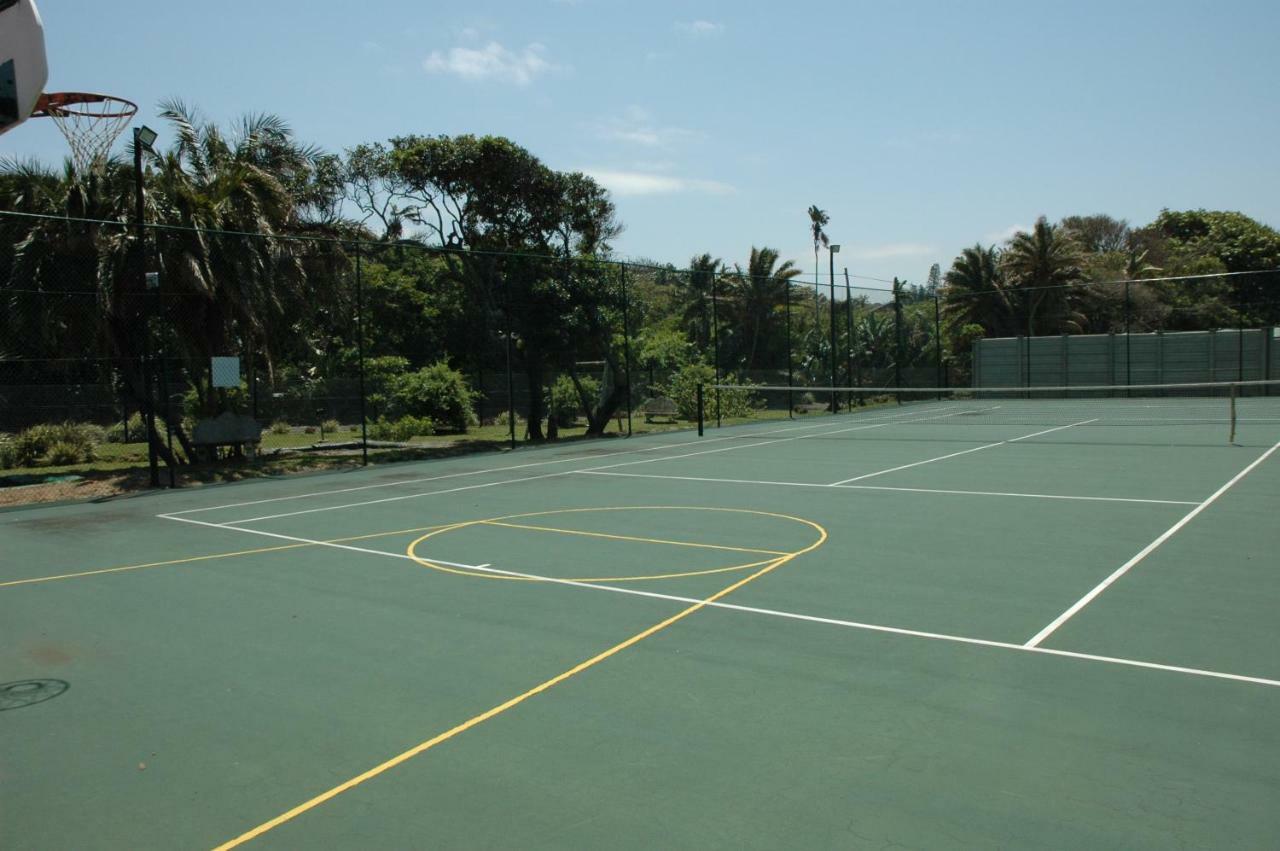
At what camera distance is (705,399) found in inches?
1180

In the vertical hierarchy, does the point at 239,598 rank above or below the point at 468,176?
below

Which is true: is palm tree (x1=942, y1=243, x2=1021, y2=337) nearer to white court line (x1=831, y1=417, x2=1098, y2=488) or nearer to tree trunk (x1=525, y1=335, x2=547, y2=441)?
white court line (x1=831, y1=417, x2=1098, y2=488)

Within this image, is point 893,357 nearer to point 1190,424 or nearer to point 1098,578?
point 1190,424

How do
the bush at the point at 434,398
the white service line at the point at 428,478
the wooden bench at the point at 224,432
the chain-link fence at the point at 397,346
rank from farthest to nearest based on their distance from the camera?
the bush at the point at 434,398 → the wooden bench at the point at 224,432 → the chain-link fence at the point at 397,346 → the white service line at the point at 428,478

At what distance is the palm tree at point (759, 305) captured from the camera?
4603 centimetres

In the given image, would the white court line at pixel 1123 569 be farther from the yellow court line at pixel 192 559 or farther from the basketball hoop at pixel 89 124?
the basketball hoop at pixel 89 124

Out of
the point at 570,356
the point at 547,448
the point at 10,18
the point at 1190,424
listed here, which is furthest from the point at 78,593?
the point at 1190,424

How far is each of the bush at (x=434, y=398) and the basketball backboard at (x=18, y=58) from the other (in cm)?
2894

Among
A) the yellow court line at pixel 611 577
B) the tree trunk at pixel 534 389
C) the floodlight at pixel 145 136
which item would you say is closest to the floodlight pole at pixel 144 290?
the floodlight at pixel 145 136

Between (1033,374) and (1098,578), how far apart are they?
33.0m

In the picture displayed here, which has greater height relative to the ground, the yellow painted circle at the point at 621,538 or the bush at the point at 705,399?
the bush at the point at 705,399

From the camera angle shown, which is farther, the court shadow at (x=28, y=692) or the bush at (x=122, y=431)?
the bush at (x=122, y=431)

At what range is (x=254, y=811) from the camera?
13.0ft

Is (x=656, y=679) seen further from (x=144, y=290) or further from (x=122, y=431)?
(x=122, y=431)
